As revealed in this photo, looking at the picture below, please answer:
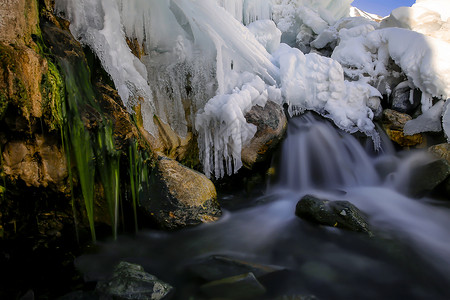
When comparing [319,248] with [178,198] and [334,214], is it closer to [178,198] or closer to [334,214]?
[334,214]

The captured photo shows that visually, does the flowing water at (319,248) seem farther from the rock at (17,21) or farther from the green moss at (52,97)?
the rock at (17,21)

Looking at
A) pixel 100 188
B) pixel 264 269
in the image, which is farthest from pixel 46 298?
pixel 264 269

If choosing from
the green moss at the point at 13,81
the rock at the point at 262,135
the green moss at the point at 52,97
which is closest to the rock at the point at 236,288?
the green moss at the point at 52,97

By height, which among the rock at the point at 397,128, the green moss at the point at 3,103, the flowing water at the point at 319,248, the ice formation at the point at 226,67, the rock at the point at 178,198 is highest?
the ice formation at the point at 226,67

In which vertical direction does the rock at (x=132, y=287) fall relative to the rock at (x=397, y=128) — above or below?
Answer: below

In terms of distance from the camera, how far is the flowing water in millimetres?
2016

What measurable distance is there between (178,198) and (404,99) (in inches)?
202

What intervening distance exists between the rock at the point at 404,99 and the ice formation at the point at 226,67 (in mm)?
165

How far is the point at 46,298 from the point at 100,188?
2.99ft

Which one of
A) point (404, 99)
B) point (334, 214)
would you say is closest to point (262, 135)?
point (334, 214)

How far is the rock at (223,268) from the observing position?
1981mm

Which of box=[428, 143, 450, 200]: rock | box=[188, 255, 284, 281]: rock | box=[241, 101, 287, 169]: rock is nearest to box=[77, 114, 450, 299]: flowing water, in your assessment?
box=[188, 255, 284, 281]: rock

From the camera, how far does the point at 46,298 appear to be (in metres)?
1.84

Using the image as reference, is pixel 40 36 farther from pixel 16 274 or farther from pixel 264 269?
pixel 264 269
